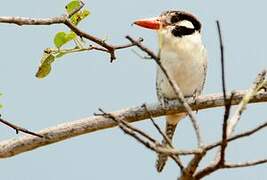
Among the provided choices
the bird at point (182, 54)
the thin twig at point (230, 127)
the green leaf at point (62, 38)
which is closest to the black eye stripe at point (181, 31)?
the bird at point (182, 54)

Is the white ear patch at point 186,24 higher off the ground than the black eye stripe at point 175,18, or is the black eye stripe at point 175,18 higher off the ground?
the black eye stripe at point 175,18

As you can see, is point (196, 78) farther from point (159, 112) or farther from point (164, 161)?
point (159, 112)

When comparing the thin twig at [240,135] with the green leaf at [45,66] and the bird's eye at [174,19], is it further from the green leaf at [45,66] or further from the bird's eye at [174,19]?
the bird's eye at [174,19]

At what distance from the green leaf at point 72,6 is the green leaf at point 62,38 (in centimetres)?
12

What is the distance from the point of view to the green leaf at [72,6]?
3.29 meters

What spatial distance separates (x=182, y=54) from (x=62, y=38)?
135 cm

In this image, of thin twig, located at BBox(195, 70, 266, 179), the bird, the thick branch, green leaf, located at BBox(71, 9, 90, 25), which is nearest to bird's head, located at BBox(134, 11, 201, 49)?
the bird

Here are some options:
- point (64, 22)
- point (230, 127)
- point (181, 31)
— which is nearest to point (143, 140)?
point (230, 127)

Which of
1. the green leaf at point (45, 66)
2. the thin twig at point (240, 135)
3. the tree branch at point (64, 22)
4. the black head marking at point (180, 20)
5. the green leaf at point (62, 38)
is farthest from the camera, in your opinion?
the black head marking at point (180, 20)

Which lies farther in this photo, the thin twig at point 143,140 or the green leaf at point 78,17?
the green leaf at point 78,17

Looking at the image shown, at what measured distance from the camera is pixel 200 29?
15.0 feet

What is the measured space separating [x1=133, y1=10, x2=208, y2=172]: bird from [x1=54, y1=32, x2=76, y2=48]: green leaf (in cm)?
114

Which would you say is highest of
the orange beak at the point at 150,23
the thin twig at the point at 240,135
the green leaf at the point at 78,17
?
the green leaf at the point at 78,17

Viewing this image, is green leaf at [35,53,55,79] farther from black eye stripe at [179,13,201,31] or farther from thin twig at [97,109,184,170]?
thin twig at [97,109,184,170]
